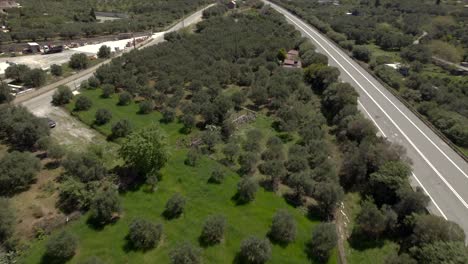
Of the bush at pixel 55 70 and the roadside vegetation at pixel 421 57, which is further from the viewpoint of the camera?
the bush at pixel 55 70

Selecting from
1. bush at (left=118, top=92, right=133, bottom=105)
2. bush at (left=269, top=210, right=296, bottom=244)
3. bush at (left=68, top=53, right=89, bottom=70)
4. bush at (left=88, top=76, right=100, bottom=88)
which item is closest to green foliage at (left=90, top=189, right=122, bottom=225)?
bush at (left=269, top=210, right=296, bottom=244)

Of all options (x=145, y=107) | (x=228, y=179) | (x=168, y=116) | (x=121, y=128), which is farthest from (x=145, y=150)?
(x=145, y=107)

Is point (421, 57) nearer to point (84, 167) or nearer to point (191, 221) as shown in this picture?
point (191, 221)

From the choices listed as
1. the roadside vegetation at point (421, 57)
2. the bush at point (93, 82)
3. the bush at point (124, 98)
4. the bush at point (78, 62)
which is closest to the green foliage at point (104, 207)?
the bush at point (124, 98)

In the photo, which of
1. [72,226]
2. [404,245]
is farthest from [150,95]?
[404,245]

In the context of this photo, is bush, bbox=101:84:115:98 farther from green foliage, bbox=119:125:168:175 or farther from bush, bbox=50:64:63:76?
green foliage, bbox=119:125:168:175

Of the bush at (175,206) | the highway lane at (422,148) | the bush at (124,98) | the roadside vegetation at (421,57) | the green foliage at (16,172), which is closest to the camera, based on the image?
the bush at (175,206)

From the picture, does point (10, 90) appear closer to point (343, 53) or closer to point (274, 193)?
point (274, 193)

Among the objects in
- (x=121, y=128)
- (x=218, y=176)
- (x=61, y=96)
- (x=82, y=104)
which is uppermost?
(x=61, y=96)

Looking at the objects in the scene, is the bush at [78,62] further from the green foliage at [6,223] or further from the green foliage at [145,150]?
the green foliage at [6,223]
